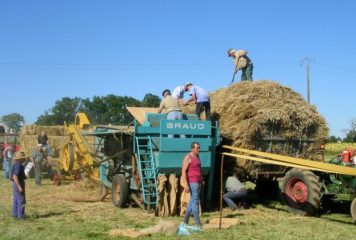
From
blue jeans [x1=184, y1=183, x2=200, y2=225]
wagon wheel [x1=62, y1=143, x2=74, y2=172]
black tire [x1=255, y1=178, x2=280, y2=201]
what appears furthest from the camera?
wagon wheel [x1=62, y1=143, x2=74, y2=172]

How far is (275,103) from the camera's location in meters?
12.2

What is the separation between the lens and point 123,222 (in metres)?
9.65

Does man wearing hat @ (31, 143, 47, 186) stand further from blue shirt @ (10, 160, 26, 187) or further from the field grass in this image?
blue shirt @ (10, 160, 26, 187)

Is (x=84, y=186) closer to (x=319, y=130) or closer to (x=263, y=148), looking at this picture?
(x=263, y=148)

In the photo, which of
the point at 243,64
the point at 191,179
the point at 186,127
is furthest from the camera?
the point at 243,64

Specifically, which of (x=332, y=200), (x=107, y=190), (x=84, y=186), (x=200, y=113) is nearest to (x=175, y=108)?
(x=200, y=113)

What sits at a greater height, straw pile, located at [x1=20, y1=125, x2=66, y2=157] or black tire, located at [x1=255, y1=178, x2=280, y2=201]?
straw pile, located at [x1=20, y1=125, x2=66, y2=157]

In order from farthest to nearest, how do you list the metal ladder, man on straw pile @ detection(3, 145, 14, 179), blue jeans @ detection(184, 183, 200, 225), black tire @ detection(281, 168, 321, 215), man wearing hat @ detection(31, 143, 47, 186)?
man on straw pile @ detection(3, 145, 14, 179) → man wearing hat @ detection(31, 143, 47, 186) → the metal ladder → black tire @ detection(281, 168, 321, 215) → blue jeans @ detection(184, 183, 200, 225)

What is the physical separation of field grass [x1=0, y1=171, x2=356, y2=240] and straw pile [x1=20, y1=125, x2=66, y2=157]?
9.02 m

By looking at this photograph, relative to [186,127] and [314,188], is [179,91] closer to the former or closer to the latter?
[186,127]

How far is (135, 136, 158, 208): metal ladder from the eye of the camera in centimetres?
1062

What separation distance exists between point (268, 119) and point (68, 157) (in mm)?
7938

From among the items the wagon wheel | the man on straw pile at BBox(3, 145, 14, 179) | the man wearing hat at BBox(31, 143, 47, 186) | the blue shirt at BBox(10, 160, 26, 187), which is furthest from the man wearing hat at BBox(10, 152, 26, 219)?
the man on straw pile at BBox(3, 145, 14, 179)

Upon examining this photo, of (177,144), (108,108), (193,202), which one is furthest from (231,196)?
(108,108)
